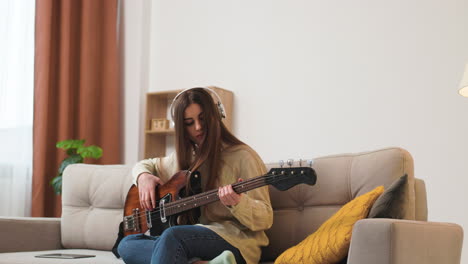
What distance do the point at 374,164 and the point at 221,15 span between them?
2.90 m

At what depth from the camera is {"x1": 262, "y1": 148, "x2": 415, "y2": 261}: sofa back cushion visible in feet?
6.72

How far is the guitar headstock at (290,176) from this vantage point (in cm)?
196

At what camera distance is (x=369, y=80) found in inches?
156

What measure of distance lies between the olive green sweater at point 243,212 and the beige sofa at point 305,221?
19cm

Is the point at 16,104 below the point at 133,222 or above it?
above

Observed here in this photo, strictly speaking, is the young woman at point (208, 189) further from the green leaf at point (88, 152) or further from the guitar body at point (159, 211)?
the green leaf at point (88, 152)

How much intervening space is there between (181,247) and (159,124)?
9.71 ft

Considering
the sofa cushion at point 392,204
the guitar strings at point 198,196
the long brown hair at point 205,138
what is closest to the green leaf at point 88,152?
the guitar strings at point 198,196

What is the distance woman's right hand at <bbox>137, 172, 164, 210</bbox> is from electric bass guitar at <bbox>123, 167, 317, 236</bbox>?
19mm

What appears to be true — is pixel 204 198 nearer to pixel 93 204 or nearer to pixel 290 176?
pixel 290 176

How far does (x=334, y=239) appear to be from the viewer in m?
1.83

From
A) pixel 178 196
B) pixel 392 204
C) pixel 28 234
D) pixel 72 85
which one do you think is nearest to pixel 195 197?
pixel 178 196

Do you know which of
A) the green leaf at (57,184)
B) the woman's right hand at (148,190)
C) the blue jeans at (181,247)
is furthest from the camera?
the green leaf at (57,184)

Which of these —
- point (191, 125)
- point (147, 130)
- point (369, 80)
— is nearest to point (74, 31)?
point (147, 130)
